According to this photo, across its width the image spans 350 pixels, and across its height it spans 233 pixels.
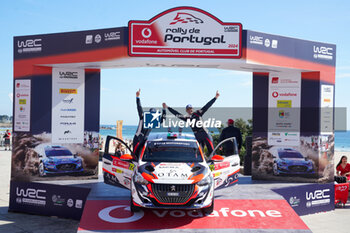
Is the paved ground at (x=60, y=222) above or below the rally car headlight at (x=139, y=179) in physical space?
below

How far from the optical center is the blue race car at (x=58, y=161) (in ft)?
33.3

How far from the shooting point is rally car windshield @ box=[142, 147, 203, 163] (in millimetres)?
7031

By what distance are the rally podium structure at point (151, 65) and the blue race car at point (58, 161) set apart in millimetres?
28

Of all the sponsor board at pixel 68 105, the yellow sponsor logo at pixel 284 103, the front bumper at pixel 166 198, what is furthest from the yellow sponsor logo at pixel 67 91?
the yellow sponsor logo at pixel 284 103

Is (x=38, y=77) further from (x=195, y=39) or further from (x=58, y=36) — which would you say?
(x=195, y=39)

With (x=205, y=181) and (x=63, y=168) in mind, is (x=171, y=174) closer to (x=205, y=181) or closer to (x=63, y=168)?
(x=205, y=181)

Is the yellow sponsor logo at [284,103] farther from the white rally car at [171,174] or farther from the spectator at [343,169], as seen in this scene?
the white rally car at [171,174]

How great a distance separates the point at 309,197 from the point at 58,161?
7.25 m

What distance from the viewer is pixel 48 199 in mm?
9477

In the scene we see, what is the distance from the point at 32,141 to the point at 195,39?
214 inches

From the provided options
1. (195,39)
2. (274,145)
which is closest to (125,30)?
(195,39)

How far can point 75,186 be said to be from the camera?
9227mm

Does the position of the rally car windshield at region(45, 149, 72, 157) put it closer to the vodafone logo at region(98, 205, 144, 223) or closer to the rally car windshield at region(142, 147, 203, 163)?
the vodafone logo at region(98, 205, 144, 223)

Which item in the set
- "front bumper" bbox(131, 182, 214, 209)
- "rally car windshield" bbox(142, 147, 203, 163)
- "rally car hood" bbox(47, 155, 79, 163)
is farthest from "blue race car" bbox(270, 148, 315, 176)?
"rally car hood" bbox(47, 155, 79, 163)
